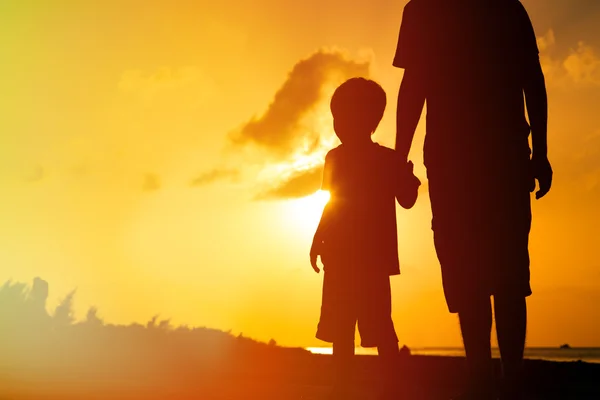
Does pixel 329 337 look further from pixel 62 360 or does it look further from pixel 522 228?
pixel 62 360

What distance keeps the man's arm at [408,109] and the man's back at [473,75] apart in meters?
0.07

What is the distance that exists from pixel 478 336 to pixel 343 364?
1.26 m

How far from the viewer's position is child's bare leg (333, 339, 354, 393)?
491 centimetres

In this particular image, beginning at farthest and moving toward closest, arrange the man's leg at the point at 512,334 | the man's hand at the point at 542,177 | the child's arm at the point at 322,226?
the child's arm at the point at 322,226, the man's hand at the point at 542,177, the man's leg at the point at 512,334

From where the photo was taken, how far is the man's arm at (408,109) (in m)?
4.75

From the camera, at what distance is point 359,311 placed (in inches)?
203

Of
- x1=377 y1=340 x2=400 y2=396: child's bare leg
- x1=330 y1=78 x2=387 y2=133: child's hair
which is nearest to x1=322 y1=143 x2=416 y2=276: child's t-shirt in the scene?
x1=330 y1=78 x2=387 y2=133: child's hair

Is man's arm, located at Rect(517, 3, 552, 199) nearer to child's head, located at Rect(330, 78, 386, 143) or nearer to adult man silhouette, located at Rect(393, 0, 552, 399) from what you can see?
adult man silhouette, located at Rect(393, 0, 552, 399)

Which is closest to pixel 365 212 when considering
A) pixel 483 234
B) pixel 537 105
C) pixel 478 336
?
pixel 483 234

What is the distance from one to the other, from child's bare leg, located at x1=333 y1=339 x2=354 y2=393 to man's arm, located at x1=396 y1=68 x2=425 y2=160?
5.54ft

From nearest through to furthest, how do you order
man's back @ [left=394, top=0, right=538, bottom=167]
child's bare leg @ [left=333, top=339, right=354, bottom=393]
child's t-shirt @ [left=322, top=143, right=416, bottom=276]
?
man's back @ [left=394, top=0, right=538, bottom=167] → child's bare leg @ [left=333, top=339, right=354, bottom=393] → child's t-shirt @ [left=322, top=143, right=416, bottom=276]

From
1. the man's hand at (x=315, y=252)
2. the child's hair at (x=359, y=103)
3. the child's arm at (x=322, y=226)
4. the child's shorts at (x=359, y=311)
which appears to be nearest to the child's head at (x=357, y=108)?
the child's hair at (x=359, y=103)

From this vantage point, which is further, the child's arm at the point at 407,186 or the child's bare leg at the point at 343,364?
the child's bare leg at the point at 343,364

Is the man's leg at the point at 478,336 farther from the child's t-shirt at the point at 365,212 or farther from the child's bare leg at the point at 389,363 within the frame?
the child's t-shirt at the point at 365,212
